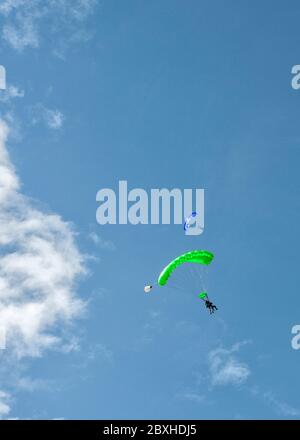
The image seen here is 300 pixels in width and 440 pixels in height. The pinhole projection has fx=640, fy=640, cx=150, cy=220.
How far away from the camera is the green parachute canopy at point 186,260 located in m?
55.7

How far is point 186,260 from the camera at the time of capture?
55750mm

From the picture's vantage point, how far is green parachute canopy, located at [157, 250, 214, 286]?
55.7 m

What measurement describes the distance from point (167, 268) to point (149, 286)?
8.39 feet
